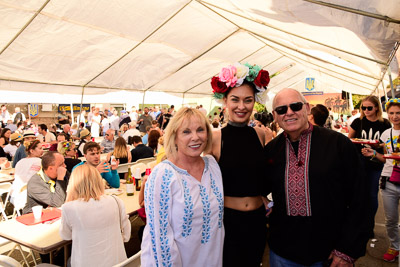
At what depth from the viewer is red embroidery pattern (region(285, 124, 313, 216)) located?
1552 millimetres

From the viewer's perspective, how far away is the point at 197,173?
64.0 inches

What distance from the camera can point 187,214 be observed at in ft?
4.86

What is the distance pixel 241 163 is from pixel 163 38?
250 inches

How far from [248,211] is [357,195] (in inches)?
23.4

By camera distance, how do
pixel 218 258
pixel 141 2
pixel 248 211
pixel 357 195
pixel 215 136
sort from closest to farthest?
pixel 357 195 < pixel 218 258 < pixel 248 211 < pixel 215 136 < pixel 141 2

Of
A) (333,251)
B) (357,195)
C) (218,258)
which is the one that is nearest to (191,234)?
(218,258)

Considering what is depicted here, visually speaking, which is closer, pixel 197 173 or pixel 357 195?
pixel 357 195

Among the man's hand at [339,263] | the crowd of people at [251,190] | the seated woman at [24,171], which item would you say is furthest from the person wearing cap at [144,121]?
the man's hand at [339,263]

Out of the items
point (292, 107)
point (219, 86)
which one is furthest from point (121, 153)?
point (292, 107)

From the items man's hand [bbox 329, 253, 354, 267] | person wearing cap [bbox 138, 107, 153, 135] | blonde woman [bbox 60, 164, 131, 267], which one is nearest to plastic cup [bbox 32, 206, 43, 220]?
blonde woman [bbox 60, 164, 131, 267]

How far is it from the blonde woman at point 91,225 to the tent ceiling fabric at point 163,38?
2.89 meters

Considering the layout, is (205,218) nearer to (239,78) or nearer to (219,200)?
(219,200)

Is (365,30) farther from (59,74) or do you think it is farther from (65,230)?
(59,74)

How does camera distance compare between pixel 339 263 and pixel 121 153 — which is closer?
pixel 339 263
